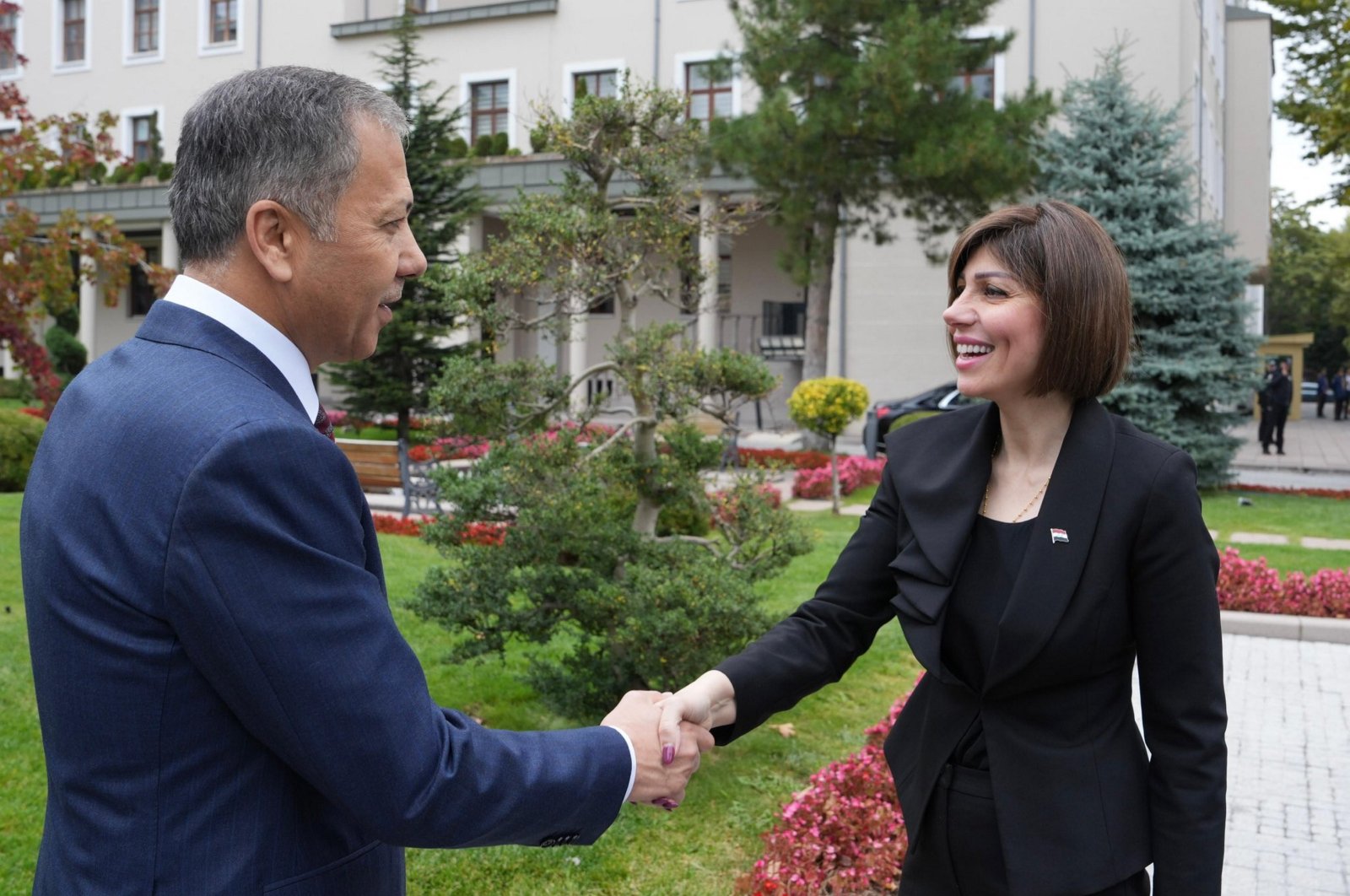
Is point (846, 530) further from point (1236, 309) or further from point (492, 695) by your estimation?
point (1236, 309)

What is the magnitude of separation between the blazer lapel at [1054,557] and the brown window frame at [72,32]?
4204 cm

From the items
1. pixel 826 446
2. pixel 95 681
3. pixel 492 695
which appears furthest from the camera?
pixel 826 446

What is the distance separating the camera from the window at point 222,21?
3534 centimetres

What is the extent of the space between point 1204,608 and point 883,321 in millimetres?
26464

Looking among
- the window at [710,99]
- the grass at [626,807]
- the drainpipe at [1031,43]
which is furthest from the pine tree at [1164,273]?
the window at [710,99]

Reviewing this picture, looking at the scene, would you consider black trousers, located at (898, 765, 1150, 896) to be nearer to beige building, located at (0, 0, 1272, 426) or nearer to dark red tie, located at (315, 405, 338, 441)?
dark red tie, located at (315, 405, 338, 441)

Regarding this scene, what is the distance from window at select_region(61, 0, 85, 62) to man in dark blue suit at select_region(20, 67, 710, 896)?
41969 millimetres

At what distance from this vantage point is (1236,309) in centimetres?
1808

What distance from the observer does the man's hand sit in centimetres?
206

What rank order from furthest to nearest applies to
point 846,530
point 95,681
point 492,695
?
1. point 846,530
2. point 492,695
3. point 95,681

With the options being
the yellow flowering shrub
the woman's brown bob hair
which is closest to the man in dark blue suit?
the woman's brown bob hair

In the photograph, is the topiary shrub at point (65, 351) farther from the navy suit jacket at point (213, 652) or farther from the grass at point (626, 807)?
the navy suit jacket at point (213, 652)

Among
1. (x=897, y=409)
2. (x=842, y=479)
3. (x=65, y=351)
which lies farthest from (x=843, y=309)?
(x=65, y=351)

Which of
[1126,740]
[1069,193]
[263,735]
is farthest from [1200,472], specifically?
[263,735]
